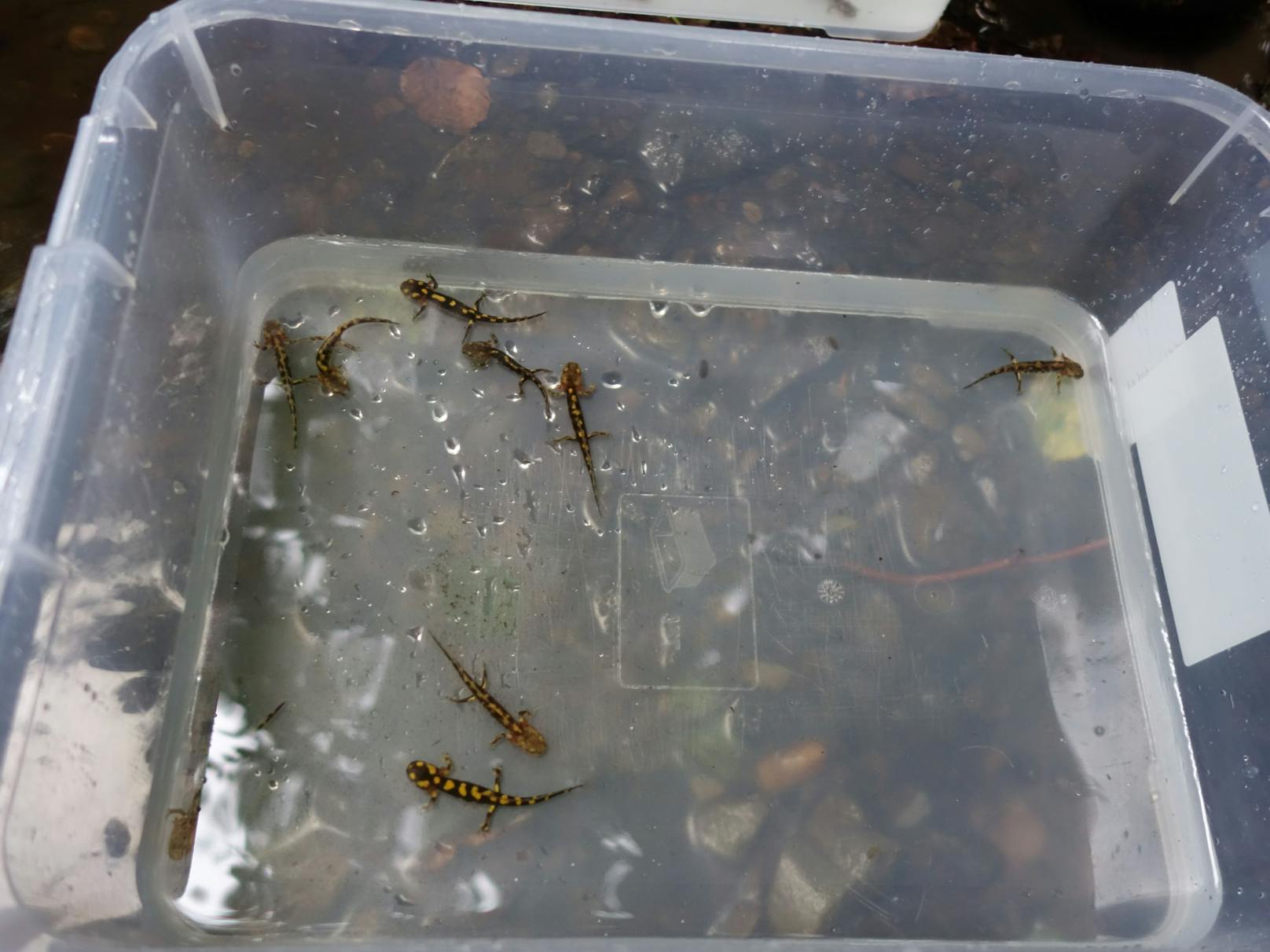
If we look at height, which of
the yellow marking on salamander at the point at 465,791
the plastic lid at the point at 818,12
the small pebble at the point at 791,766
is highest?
the plastic lid at the point at 818,12

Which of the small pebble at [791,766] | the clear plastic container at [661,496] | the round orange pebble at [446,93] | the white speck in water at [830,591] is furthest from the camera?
the white speck in water at [830,591]

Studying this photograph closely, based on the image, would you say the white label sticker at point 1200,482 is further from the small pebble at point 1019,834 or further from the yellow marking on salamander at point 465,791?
the yellow marking on salamander at point 465,791

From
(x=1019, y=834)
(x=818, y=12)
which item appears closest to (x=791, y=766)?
(x=1019, y=834)

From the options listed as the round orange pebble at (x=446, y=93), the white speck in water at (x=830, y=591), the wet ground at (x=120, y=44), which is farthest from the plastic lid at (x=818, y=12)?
the white speck in water at (x=830, y=591)

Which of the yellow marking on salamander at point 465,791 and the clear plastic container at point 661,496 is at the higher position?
the clear plastic container at point 661,496

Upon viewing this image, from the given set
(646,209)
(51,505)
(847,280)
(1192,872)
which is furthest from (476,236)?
(1192,872)

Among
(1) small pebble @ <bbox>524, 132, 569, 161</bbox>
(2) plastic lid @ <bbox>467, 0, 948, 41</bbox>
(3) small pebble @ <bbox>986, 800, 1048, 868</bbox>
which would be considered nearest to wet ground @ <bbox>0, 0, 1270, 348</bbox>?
(2) plastic lid @ <bbox>467, 0, 948, 41</bbox>

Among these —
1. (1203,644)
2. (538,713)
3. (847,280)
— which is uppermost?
(847,280)

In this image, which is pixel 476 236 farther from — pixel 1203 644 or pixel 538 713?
pixel 1203 644
